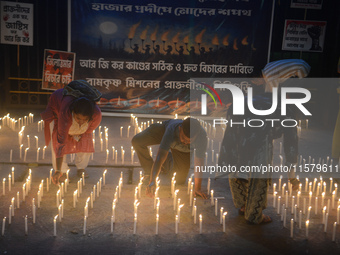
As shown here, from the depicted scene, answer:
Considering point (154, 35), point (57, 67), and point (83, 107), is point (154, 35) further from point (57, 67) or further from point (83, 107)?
point (83, 107)

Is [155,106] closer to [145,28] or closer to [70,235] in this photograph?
[145,28]

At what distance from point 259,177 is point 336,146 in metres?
2.97

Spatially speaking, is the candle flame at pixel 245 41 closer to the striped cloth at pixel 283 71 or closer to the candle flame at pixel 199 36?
the candle flame at pixel 199 36

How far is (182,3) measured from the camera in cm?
1038

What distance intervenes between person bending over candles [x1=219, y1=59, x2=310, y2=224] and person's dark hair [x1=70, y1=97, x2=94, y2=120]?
5.50 ft

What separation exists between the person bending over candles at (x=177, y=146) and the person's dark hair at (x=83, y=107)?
91 cm

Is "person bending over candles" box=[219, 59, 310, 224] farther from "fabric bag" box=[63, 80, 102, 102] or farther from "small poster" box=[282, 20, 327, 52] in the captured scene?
"small poster" box=[282, 20, 327, 52]

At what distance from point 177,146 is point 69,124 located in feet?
4.49

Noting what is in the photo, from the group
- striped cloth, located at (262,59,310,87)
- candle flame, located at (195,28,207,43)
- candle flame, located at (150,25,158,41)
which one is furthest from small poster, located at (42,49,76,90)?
striped cloth, located at (262,59,310,87)

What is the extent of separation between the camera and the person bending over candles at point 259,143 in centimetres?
430

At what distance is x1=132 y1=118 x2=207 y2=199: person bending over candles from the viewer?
16.2ft

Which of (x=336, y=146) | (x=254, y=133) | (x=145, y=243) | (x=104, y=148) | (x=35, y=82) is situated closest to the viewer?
(x=145, y=243)

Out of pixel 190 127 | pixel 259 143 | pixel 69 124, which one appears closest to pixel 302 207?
pixel 259 143

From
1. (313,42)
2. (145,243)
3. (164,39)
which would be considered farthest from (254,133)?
(313,42)
